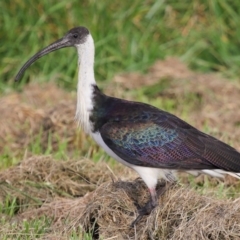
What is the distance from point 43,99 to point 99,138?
3937 millimetres

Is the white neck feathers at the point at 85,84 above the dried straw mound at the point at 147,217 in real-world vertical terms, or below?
above

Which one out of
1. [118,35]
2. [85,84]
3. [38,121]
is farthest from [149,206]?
[118,35]

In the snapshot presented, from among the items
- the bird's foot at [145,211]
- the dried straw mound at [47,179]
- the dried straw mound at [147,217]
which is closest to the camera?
the dried straw mound at [147,217]

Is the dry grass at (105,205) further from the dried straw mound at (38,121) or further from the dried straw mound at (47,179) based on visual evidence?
the dried straw mound at (38,121)

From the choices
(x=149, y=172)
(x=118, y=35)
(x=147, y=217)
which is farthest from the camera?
(x=118, y=35)

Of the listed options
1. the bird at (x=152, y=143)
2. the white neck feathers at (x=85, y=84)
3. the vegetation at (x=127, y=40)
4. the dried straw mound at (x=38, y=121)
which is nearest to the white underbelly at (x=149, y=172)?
the bird at (x=152, y=143)

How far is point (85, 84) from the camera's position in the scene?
24.9 ft

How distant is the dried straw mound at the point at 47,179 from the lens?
7.98 m

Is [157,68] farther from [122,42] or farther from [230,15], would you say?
[230,15]

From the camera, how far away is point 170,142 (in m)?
7.34

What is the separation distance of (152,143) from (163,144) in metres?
0.09

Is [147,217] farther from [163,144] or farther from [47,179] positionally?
[47,179]

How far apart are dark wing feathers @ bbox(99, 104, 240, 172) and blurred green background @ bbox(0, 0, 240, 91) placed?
4.75 metres

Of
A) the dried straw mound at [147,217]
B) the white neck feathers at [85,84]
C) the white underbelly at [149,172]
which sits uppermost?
the white neck feathers at [85,84]
